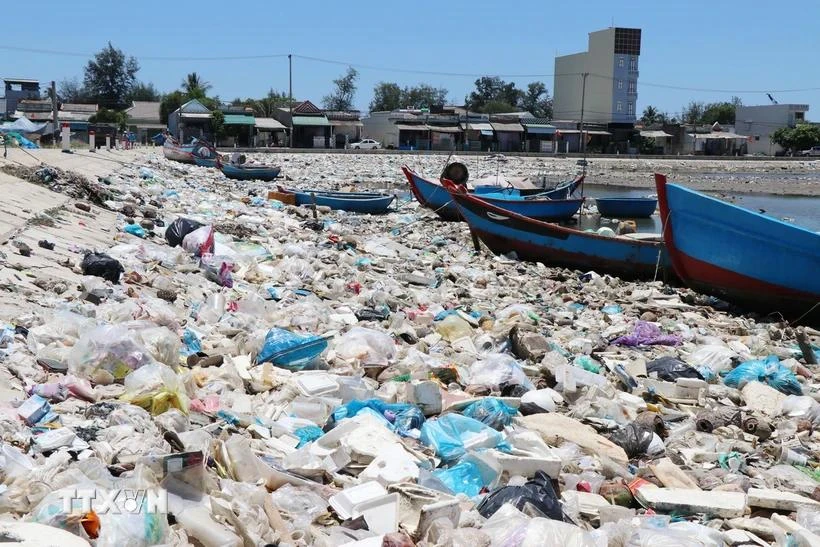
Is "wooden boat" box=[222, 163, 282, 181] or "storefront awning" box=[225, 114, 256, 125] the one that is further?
"storefront awning" box=[225, 114, 256, 125]

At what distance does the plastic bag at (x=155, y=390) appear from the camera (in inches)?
170

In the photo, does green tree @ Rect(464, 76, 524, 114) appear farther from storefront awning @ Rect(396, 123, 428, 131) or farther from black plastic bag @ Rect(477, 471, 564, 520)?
black plastic bag @ Rect(477, 471, 564, 520)

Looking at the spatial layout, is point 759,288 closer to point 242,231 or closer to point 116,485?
point 242,231

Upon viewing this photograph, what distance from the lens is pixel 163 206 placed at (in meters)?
14.7

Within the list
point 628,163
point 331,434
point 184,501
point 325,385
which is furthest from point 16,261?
point 628,163

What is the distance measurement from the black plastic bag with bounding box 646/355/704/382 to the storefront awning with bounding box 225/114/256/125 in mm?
46733

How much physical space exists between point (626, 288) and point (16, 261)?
796cm

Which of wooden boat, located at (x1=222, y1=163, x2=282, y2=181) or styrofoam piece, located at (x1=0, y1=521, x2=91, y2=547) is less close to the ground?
wooden boat, located at (x1=222, y1=163, x2=282, y2=181)

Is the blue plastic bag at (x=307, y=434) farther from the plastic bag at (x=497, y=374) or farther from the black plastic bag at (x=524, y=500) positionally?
the plastic bag at (x=497, y=374)

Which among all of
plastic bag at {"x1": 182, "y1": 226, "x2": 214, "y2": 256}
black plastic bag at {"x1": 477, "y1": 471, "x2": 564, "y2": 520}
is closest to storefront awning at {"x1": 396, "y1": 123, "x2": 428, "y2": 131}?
plastic bag at {"x1": 182, "y1": 226, "x2": 214, "y2": 256}

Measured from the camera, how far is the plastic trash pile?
336 cm

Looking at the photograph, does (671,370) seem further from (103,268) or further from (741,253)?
(103,268)

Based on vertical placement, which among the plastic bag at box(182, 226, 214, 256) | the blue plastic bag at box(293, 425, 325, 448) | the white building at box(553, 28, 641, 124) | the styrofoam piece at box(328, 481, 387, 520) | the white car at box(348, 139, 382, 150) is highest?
the white building at box(553, 28, 641, 124)

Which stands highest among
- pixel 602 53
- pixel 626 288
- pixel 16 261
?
pixel 602 53
